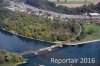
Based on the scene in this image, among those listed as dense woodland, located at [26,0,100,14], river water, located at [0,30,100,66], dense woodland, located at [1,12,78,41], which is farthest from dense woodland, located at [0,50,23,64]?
dense woodland, located at [26,0,100,14]

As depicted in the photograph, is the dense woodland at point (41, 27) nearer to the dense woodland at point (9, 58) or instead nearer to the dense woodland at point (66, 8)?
the dense woodland at point (66, 8)

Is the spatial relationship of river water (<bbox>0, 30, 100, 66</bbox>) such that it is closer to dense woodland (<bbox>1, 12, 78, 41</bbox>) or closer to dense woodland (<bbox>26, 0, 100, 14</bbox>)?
dense woodland (<bbox>1, 12, 78, 41</bbox>)

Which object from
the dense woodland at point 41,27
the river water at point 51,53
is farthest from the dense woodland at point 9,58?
the dense woodland at point 41,27

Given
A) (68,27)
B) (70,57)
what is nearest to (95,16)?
(68,27)

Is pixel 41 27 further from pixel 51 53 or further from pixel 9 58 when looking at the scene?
pixel 9 58

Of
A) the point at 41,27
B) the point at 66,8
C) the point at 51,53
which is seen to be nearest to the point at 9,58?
the point at 51,53

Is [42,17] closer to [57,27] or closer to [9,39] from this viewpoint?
[57,27]
